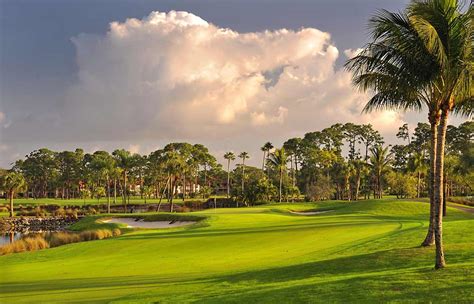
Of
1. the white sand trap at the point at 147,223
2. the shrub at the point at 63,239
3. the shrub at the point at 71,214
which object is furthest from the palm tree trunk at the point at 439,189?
→ the shrub at the point at 71,214

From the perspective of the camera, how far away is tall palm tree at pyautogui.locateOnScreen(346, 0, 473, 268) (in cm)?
1528

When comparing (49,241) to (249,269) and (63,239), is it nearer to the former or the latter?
(63,239)

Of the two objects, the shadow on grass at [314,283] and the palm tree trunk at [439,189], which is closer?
the shadow on grass at [314,283]

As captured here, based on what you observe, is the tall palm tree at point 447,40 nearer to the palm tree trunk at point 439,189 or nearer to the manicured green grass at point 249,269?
the palm tree trunk at point 439,189

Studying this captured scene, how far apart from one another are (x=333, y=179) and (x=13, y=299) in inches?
4121

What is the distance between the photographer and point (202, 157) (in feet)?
477

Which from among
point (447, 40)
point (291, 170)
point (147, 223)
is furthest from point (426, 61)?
point (291, 170)

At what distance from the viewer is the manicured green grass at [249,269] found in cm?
1262

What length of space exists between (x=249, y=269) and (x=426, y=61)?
11.1 meters

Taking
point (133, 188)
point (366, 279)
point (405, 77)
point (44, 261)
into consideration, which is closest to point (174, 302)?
point (366, 279)

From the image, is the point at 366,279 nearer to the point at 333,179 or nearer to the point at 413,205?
the point at 413,205

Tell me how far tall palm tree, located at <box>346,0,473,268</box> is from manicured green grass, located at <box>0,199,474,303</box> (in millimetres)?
2447

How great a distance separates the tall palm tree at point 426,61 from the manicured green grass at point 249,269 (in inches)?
96.3

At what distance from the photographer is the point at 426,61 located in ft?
52.3
